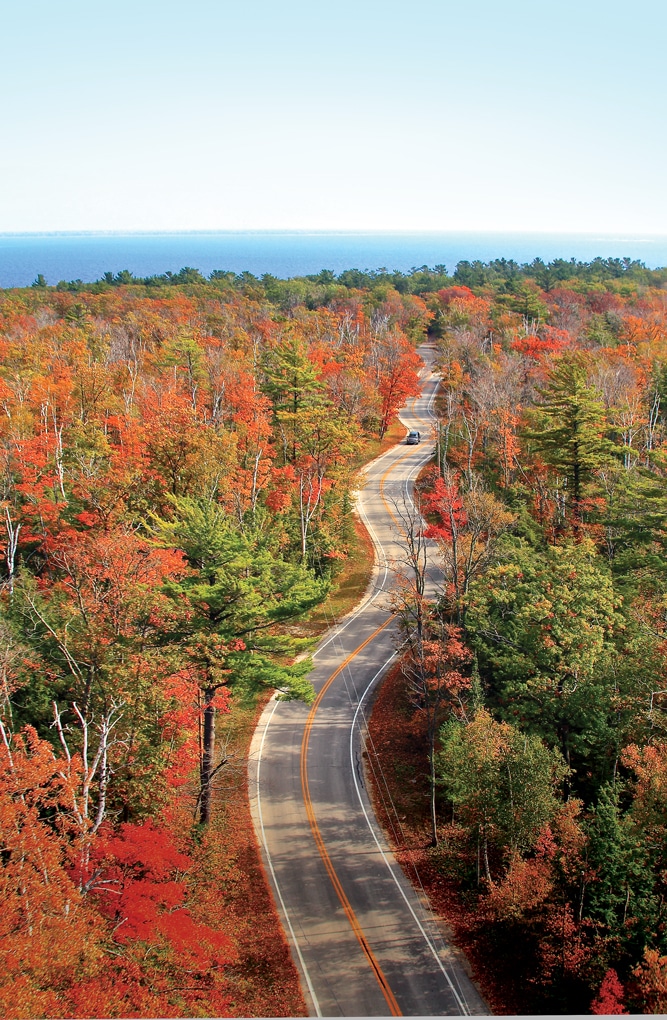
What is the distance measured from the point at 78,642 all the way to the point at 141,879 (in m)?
7.16

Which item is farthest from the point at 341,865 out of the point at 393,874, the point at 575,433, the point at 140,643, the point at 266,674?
the point at 575,433

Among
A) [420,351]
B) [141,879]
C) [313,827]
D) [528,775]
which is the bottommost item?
[313,827]

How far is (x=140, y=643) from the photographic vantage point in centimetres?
2039

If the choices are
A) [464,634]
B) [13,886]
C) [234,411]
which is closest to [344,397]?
[234,411]

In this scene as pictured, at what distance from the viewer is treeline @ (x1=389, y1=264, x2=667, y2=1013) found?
55.8 ft

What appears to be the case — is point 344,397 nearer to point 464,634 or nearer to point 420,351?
point 464,634

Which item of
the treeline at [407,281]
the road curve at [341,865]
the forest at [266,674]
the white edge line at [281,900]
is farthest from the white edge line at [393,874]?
the treeline at [407,281]

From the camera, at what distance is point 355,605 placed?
4050 cm

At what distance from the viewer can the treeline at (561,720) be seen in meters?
17.0

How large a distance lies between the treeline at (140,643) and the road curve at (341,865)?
5.46 feet

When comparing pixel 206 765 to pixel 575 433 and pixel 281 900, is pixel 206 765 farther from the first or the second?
pixel 575 433

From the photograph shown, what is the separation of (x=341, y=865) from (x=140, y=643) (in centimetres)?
1029

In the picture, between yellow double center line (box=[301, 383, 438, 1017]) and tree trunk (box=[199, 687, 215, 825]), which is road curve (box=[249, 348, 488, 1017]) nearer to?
yellow double center line (box=[301, 383, 438, 1017])

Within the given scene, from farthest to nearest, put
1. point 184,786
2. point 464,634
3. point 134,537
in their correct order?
point 464,634 < point 134,537 < point 184,786
